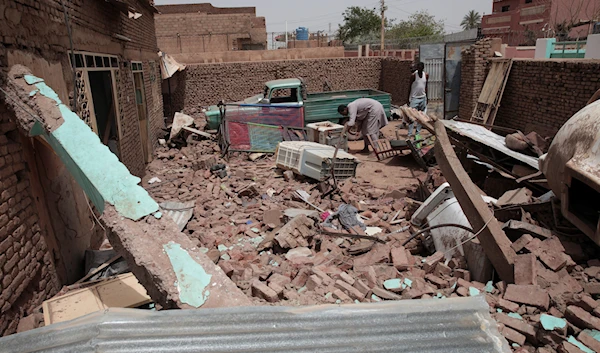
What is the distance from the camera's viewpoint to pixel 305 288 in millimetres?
4020

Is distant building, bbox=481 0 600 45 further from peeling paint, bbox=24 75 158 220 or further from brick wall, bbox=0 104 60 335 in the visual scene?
brick wall, bbox=0 104 60 335

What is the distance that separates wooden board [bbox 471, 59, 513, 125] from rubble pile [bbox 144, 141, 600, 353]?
16.8 ft

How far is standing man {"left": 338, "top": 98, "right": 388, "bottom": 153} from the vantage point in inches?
376

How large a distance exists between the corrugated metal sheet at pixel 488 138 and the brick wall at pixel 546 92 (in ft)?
8.79

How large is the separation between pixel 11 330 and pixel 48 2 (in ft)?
11.0

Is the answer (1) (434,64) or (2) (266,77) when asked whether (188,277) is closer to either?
(1) (434,64)

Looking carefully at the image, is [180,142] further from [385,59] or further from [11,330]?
[385,59]

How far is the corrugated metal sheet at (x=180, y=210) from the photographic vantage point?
19.8 feet

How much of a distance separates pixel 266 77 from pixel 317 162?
11345 mm

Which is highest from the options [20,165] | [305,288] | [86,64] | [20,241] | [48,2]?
[48,2]

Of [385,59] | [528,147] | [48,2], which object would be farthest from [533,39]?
[48,2]

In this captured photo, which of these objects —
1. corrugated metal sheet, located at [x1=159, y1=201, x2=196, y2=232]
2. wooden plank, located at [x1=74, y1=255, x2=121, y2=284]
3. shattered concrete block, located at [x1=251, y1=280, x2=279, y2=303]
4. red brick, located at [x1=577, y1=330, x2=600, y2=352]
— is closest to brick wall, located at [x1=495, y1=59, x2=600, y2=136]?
red brick, located at [x1=577, y1=330, x2=600, y2=352]

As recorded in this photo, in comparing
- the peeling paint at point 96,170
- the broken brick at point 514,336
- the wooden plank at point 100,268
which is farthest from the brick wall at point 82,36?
the broken brick at point 514,336

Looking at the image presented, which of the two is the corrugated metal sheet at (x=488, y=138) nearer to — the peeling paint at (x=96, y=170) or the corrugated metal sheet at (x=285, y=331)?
the corrugated metal sheet at (x=285, y=331)
